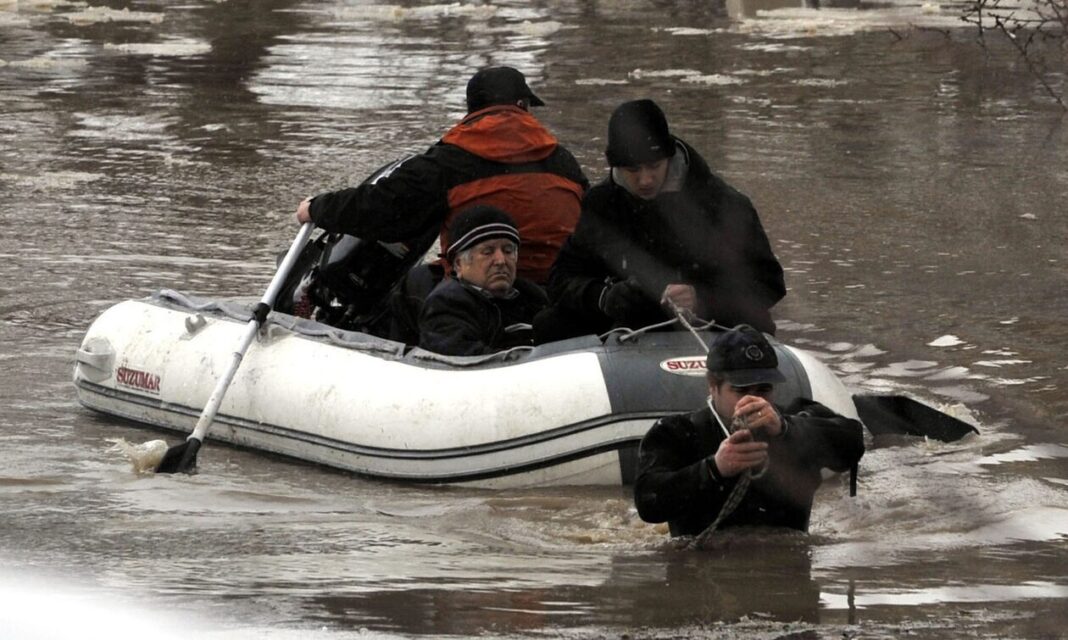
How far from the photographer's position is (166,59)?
20797 millimetres

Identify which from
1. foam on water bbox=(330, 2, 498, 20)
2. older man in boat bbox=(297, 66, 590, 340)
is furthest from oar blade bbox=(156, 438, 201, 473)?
foam on water bbox=(330, 2, 498, 20)

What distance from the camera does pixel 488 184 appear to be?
25.7ft

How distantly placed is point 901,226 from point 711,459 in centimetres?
695

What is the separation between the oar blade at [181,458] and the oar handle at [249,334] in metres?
0.04

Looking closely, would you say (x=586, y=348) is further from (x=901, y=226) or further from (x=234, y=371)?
(x=901, y=226)

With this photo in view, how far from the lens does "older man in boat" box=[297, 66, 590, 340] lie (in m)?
7.87

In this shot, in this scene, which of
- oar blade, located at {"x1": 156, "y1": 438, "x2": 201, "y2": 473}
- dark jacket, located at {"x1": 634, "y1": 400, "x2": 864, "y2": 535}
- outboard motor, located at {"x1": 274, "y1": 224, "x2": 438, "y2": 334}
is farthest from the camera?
outboard motor, located at {"x1": 274, "y1": 224, "x2": 438, "y2": 334}

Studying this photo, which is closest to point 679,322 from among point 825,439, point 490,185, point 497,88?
point 490,185

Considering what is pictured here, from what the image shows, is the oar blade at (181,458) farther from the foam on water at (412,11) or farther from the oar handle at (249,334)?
the foam on water at (412,11)

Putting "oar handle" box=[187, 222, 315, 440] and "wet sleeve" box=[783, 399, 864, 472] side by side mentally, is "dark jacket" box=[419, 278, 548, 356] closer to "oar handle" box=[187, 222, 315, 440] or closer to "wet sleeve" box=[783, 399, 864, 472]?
"oar handle" box=[187, 222, 315, 440]

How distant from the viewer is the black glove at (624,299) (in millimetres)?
7324

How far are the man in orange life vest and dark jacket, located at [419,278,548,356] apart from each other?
25cm

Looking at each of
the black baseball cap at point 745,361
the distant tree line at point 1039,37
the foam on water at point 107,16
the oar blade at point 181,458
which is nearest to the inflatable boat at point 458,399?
the oar blade at point 181,458

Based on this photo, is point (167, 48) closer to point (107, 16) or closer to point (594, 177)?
point (107, 16)
